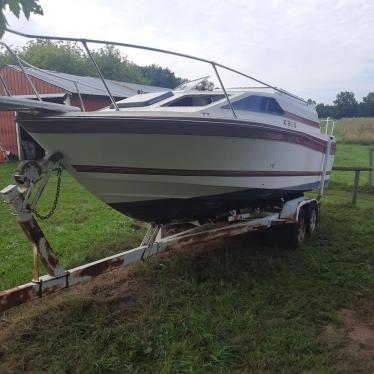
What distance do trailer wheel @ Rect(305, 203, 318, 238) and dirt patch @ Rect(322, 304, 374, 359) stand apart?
2214 millimetres

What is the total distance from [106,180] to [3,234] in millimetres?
3135

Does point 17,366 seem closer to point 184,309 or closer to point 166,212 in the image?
point 184,309

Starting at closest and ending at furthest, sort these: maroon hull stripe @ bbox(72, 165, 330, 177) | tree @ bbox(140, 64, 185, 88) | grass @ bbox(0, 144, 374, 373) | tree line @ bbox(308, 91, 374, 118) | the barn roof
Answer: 1. grass @ bbox(0, 144, 374, 373)
2. maroon hull stripe @ bbox(72, 165, 330, 177)
3. the barn roof
4. tree line @ bbox(308, 91, 374, 118)
5. tree @ bbox(140, 64, 185, 88)

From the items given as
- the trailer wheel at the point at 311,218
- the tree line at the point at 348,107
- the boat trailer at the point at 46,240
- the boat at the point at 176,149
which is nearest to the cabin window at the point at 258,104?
the boat at the point at 176,149

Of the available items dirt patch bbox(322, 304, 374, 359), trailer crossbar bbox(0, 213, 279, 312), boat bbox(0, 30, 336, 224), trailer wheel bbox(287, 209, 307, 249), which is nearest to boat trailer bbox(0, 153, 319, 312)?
trailer crossbar bbox(0, 213, 279, 312)

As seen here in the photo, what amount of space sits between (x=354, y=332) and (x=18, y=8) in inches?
128

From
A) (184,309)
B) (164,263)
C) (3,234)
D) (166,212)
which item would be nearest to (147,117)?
(166,212)

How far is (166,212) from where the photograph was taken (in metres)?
4.29

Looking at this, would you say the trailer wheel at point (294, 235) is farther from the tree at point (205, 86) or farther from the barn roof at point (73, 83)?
the barn roof at point (73, 83)

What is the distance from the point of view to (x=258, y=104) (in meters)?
5.00

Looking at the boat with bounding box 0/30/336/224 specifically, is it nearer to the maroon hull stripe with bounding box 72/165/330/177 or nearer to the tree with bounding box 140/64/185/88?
the maroon hull stripe with bounding box 72/165/330/177

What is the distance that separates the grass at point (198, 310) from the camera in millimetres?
2979

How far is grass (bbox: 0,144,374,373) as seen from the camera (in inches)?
117

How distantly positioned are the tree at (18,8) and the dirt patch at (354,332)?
2894mm
